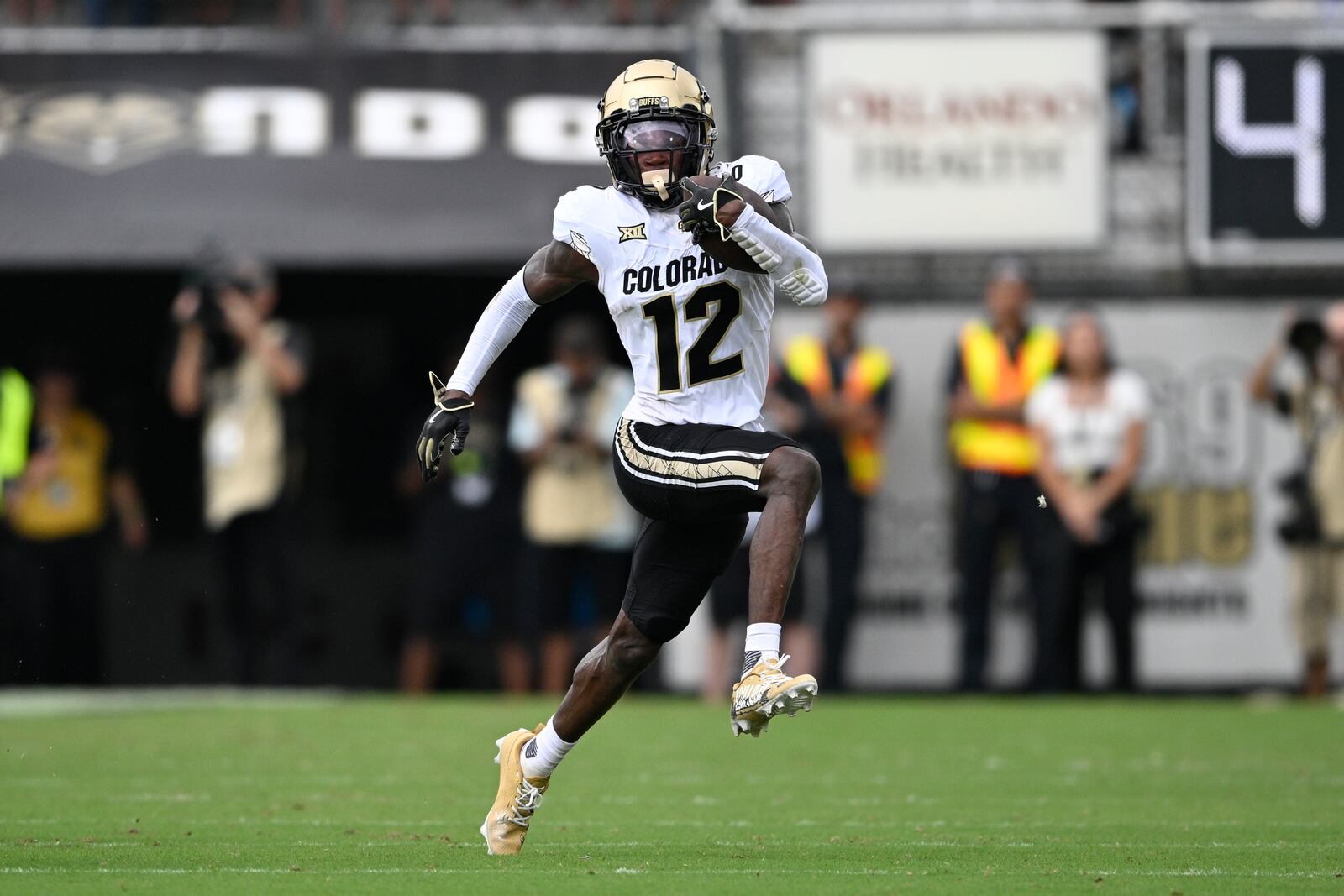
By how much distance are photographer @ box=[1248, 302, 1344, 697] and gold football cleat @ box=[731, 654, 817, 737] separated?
7.54 metres

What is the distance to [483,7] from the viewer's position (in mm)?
15453

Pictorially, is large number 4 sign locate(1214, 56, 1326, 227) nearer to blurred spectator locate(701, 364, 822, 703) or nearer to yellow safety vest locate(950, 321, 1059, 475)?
yellow safety vest locate(950, 321, 1059, 475)

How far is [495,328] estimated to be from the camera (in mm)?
6434

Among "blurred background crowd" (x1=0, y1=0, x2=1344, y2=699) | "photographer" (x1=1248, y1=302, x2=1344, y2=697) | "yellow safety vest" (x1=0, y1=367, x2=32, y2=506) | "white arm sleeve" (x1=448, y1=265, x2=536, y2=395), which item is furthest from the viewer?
"yellow safety vest" (x1=0, y1=367, x2=32, y2=506)

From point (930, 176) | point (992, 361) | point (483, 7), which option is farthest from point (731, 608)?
point (483, 7)

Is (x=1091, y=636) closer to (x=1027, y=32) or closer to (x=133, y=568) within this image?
(x=1027, y=32)

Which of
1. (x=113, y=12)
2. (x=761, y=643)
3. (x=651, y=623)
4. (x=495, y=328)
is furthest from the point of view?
(x=113, y=12)

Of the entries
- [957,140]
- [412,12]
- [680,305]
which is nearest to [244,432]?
Answer: [412,12]

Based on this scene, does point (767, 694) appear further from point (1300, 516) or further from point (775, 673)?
point (1300, 516)

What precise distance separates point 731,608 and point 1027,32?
396 centimetres

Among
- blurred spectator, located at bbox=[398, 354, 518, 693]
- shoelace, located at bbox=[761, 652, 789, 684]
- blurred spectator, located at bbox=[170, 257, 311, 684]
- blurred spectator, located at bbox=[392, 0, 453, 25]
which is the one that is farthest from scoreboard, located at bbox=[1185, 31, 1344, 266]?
shoelace, located at bbox=[761, 652, 789, 684]

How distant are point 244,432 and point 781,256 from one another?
7286 mm

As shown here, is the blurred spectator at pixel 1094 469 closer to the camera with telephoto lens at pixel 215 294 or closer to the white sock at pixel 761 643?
the camera with telephoto lens at pixel 215 294

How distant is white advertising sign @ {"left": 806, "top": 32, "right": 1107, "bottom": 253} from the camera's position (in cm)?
1332
